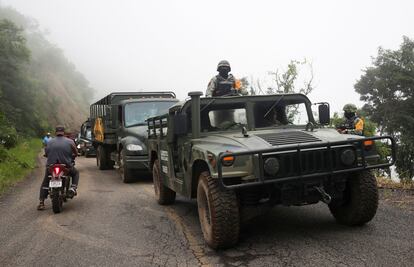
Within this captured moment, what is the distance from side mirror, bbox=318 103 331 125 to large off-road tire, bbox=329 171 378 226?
1238 millimetres

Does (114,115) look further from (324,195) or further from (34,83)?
(34,83)

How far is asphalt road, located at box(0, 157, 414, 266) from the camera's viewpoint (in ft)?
16.8

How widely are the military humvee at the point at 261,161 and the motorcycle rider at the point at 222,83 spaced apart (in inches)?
35.9

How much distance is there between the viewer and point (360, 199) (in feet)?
19.4

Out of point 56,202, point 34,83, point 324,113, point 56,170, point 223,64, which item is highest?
point 34,83

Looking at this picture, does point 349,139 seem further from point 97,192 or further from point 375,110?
point 375,110

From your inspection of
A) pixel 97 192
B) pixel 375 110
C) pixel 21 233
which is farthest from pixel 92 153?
pixel 375 110

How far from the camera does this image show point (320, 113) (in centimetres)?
705

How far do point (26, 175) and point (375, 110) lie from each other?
36.9 meters

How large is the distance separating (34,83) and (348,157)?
4553cm

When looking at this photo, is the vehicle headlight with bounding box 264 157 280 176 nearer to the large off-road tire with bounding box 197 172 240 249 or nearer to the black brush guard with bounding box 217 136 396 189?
the black brush guard with bounding box 217 136 396 189

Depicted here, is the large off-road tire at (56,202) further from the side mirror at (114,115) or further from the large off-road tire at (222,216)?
the side mirror at (114,115)

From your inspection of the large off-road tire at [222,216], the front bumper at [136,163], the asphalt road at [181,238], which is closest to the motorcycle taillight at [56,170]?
the asphalt road at [181,238]

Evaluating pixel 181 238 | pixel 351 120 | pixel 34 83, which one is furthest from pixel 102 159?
pixel 34 83
